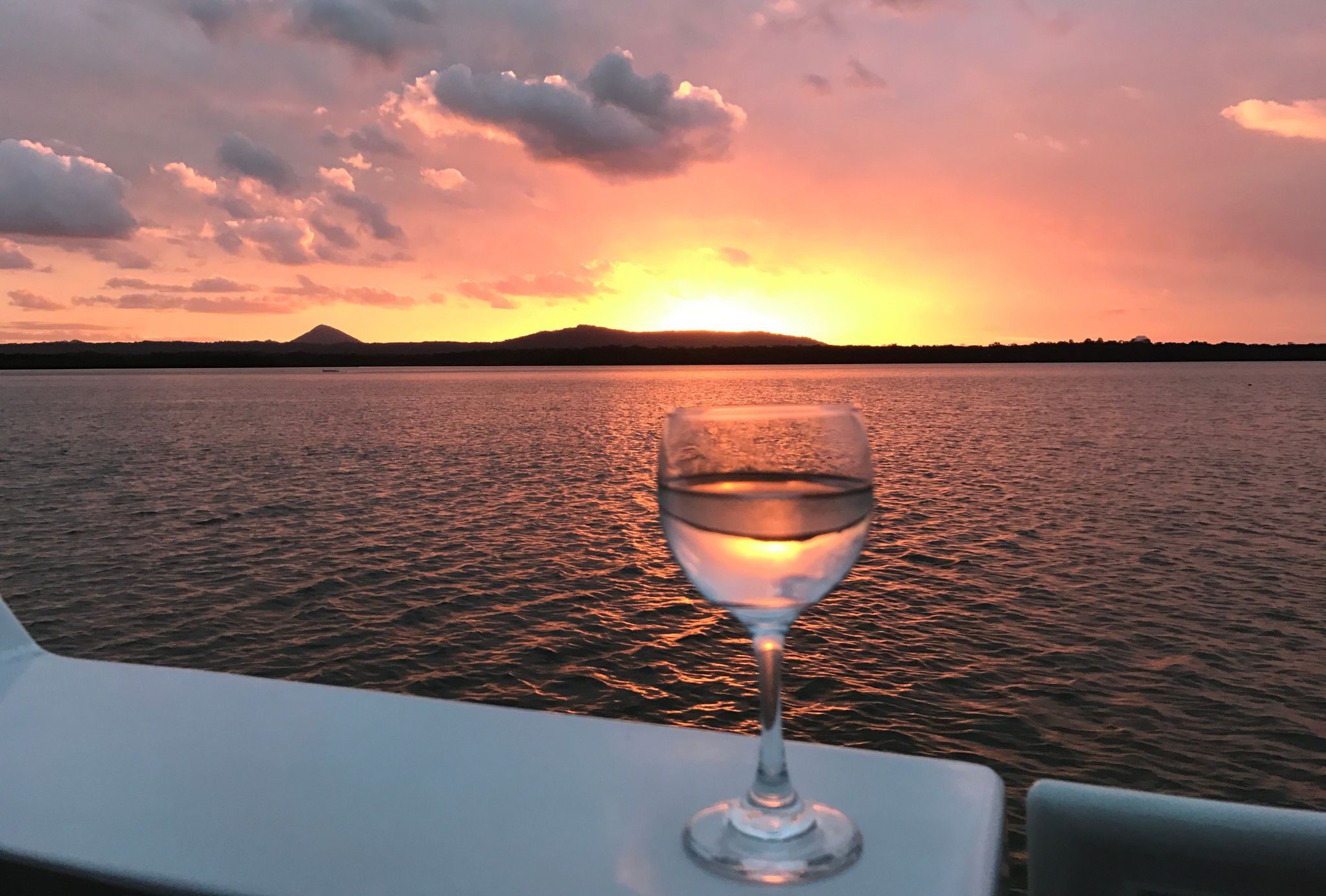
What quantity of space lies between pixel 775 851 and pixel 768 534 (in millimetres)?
323

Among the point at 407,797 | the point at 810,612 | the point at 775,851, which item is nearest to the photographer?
the point at 775,851

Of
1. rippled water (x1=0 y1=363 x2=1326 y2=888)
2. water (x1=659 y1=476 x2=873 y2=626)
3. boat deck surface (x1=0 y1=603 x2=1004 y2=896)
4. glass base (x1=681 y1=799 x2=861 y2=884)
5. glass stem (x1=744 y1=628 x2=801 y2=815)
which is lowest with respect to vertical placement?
rippled water (x1=0 y1=363 x2=1326 y2=888)

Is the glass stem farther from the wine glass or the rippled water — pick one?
the rippled water

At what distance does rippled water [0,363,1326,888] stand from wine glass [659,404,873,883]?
8512 millimetres

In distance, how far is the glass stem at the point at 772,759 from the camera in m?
1.00

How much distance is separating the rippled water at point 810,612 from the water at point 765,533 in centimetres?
858

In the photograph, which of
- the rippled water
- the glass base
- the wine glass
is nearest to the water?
the wine glass

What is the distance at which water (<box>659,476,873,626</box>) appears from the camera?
102cm

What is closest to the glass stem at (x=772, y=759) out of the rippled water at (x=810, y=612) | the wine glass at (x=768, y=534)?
the wine glass at (x=768, y=534)

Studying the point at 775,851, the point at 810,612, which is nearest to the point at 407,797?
the point at 775,851

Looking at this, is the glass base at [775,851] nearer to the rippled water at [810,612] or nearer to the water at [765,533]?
the water at [765,533]

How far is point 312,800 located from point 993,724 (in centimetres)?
1153

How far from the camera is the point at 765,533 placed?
1.02 meters

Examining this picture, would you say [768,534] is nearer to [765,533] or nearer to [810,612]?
[765,533]
